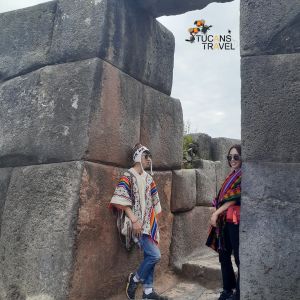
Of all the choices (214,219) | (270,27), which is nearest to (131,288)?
(214,219)

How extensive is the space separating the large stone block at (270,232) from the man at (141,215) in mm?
1207

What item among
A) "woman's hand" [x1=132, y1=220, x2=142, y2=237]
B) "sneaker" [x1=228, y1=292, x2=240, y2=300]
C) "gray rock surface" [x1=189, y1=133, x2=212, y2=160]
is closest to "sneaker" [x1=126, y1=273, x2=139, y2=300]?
"woman's hand" [x1=132, y1=220, x2=142, y2=237]

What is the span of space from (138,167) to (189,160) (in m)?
2.40

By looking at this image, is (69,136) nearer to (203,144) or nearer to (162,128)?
(162,128)

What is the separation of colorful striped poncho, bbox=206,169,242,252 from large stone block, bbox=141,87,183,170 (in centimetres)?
126

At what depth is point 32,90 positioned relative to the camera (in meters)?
3.67

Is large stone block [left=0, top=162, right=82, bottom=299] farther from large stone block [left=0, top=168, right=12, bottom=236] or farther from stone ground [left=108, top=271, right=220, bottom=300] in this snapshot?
stone ground [left=108, top=271, right=220, bottom=300]

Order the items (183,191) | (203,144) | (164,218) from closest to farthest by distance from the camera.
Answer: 1. (164,218)
2. (183,191)
3. (203,144)

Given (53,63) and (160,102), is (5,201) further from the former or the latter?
(160,102)

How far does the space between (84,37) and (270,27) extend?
1.77 meters

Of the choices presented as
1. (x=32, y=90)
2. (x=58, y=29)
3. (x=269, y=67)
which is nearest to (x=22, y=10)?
(x=58, y=29)

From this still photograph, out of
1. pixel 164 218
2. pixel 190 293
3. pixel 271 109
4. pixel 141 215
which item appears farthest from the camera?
pixel 164 218

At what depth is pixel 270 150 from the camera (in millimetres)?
2369

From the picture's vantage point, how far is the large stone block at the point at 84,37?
355 cm
